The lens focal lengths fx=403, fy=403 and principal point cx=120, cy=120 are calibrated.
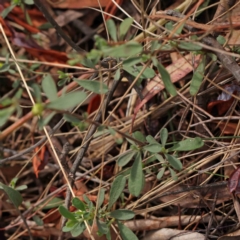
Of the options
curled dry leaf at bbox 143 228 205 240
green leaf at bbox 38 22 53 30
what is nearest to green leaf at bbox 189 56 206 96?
curled dry leaf at bbox 143 228 205 240

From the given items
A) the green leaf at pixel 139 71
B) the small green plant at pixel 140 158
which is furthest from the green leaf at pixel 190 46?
the small green plant at pixel 140 158

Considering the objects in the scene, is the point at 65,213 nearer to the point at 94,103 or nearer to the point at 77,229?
the point at 77,229

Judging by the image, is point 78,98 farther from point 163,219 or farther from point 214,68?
point 163,219

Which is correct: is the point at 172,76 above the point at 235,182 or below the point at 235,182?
above

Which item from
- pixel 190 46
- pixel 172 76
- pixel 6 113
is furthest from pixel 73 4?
pixel 6 113

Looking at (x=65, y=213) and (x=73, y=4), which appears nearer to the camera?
(x=65, y=213)

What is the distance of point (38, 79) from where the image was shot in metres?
1.60

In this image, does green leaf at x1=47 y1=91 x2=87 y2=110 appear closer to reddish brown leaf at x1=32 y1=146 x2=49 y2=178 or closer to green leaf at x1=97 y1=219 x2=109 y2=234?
green leaf at x1=97 y1=219 x2=109 y2=234

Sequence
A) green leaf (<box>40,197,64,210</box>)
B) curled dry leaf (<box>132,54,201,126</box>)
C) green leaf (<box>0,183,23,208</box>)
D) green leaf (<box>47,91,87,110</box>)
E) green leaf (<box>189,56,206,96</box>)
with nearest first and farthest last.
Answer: green leaf (<box>47,91,87,110</box>) → green leaf (<box>189,56,206,96</box>) → green leaf (<box>0,183,23,208</box>) → curled dry leaf (<box>132,54,201,126</box>) → green leaf (<box>40,197,64,210</box>)

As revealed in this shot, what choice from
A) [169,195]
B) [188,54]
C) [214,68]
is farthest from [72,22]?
[169,195]

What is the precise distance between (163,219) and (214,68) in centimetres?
52

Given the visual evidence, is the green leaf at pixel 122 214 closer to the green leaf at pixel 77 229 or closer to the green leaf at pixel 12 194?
the green leaf at pixel 77 229

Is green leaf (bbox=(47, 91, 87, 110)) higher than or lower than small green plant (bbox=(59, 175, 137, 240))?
higher

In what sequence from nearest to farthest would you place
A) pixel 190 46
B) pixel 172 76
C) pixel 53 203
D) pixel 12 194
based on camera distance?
1. pixel 190 46
2. pixel 12 194
3. pixel 172 76
4. pixel 53 203
